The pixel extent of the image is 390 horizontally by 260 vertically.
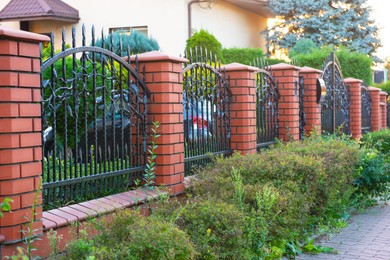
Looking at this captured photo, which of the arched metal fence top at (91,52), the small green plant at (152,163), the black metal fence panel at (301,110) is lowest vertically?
the small green plant at (152,163)

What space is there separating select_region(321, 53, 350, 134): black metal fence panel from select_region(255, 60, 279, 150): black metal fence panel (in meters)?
2.74

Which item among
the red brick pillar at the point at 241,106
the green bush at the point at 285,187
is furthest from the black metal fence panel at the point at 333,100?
the green bush at the point at 285,187

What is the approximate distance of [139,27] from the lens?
20.0 metres

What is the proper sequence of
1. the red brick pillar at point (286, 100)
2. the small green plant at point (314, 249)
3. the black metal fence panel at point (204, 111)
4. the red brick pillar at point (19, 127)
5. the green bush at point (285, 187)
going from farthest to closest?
the red brick pillar at point (286, 100) < the black metal fence panel at point (204, 111) < the small green plant at point (314, 249) < the green bush at point (285, 187) < the red brick pillar at point (19, 127)

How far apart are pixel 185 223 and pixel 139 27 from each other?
51.9 feet

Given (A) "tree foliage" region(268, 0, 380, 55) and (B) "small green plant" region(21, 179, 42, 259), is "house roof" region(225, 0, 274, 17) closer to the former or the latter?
(A) "tree foliage" region(268, 0, 380, 55)

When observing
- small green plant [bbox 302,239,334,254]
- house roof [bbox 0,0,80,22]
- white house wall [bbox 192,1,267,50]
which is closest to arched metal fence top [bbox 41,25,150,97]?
small green plant [bbox 302,239,334,254]

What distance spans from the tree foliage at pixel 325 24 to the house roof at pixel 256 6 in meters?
0.49

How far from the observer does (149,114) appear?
20.9ft

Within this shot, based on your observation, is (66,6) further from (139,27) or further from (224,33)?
(224,33)

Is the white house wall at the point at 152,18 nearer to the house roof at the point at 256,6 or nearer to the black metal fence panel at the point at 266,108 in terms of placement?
the house roof at the point at 256,6

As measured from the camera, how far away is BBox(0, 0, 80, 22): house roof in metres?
19.7

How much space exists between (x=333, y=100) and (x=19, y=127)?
9740 mm

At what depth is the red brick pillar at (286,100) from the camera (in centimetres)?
1006
